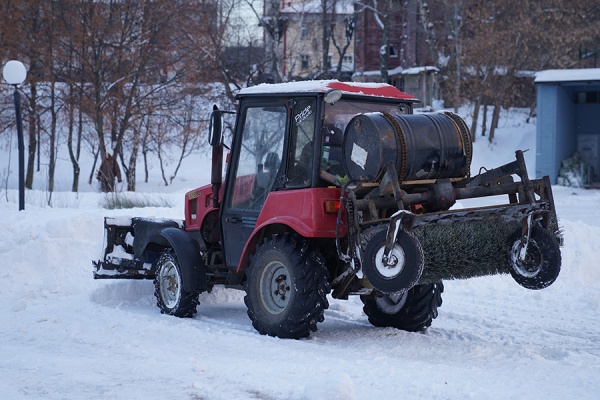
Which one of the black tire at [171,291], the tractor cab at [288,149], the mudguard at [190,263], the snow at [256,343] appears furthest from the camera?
the black tire at [171,291]

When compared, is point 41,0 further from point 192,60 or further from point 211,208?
point 211,208

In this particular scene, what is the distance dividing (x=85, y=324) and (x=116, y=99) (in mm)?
19146

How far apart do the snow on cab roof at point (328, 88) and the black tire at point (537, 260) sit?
1844 millimetres

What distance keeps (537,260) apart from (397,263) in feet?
4.62

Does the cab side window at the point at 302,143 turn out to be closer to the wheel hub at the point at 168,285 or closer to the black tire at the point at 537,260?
the black tire at the point at 537,260

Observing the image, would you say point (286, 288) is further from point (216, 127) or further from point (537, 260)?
point (537, 260)

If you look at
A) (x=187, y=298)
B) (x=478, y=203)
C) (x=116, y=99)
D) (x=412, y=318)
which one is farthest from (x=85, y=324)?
(x=116, y=99)

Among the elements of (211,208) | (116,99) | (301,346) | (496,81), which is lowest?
(301,346)

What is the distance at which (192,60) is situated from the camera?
2806 cm

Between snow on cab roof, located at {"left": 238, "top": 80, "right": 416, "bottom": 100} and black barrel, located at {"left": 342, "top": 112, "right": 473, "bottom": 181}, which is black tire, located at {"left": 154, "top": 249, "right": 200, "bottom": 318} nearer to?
snow on cab roof, located at {"left": 238, "top": 80, "right": 416, "bottom": 100}

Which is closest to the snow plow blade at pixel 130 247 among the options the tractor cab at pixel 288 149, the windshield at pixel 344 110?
the tractor cab at pixel 288 149

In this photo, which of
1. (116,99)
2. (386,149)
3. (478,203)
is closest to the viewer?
(386,149)

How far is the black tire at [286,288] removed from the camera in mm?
7293

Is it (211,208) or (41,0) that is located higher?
(41,0)
